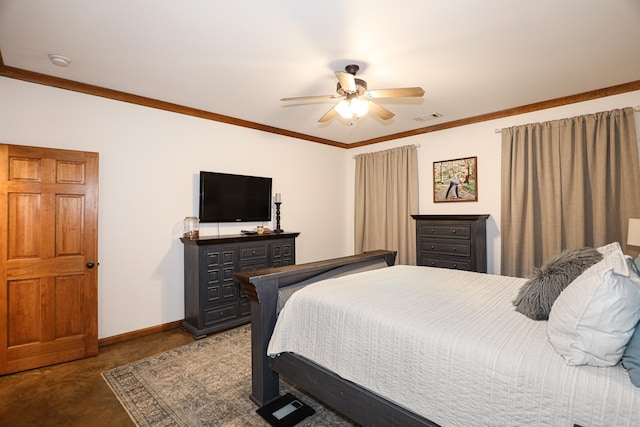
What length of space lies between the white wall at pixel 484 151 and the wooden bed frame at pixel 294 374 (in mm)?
2900

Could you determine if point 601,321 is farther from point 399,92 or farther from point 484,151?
point 484,151

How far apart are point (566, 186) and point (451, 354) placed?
3370 millimetres

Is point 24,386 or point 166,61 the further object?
point 166,61

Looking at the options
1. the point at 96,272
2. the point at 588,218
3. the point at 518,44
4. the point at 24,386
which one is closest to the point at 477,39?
the point at 518,44

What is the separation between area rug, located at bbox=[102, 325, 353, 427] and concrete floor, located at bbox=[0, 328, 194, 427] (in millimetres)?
94

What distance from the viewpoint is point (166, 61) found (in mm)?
2754

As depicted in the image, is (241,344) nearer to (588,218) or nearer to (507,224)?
(507,224)

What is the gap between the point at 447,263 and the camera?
4223 mm

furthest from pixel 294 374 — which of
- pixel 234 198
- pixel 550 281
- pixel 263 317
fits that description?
pixel 234 198

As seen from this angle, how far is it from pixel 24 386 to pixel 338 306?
8.98 ft

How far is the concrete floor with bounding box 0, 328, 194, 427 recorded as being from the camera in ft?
7.00

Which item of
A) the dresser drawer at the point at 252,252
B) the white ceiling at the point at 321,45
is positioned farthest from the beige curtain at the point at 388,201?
the dresser drawer at the point at 252,252

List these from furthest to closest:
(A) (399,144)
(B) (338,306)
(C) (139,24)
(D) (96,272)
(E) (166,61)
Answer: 1. (A) (399,144)
2. (D) (96,272)
3. (E) (166,61)
4. (C) (139,24)
5. (B) (338,306)

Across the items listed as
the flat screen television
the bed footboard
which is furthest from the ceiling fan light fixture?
the flat screen television
